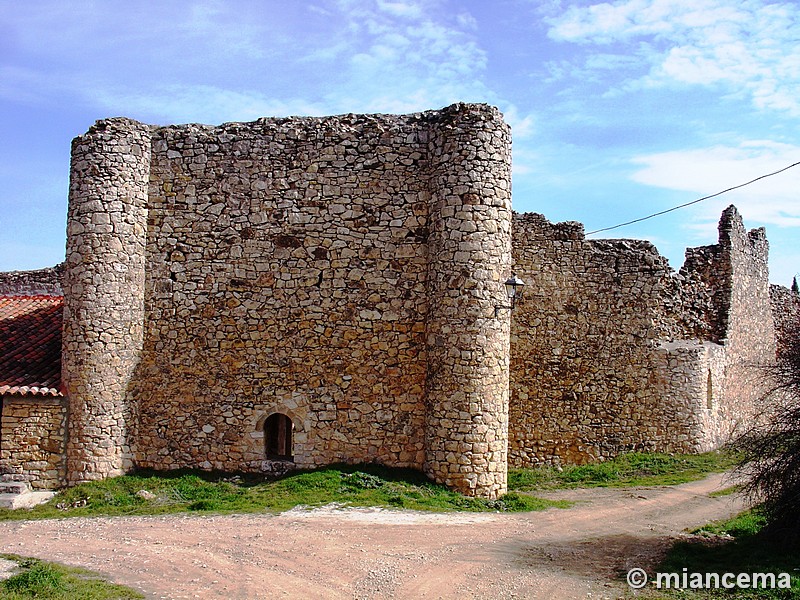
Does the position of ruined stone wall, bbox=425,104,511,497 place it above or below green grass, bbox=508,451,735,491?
above

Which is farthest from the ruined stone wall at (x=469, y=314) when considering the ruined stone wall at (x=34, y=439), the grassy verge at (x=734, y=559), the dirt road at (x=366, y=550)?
the ruined stone wall at (x=34, y=439)

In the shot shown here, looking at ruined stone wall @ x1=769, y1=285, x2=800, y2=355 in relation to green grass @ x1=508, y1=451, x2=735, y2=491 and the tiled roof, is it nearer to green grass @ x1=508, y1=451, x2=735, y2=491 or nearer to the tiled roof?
green grass @ x1=508, y1=451, x2=735, y2=491

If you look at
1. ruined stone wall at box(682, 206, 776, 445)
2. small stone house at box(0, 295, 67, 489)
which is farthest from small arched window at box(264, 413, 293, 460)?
ruined stone wall at box(682, 206, 776, 445)

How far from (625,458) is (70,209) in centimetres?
1380

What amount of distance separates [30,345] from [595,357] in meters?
13.0

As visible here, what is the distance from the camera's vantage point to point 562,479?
16625 millimetres

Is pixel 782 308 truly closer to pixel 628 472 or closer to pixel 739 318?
pixel 739 318

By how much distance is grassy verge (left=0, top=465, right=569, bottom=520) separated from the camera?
508 inches

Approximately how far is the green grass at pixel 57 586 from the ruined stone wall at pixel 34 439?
18.9 ft

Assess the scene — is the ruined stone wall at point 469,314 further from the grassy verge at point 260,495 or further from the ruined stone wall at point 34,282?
the ruined stone wall at point 34,282

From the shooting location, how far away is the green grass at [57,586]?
7.86 meters

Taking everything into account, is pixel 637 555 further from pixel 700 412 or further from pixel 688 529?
pixel 700 412

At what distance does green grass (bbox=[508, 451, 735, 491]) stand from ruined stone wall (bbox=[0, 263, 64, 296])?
14.9m

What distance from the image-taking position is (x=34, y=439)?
14.2 meters
